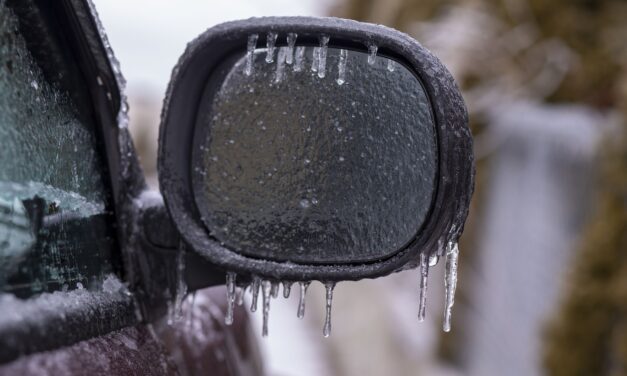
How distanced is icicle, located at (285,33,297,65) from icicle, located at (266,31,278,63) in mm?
17

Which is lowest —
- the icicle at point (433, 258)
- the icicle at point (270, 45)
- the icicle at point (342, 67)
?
the icicle at point (433, 258)

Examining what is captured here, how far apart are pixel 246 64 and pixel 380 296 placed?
613 centimetres

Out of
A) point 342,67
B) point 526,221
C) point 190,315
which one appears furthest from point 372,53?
point 526,221

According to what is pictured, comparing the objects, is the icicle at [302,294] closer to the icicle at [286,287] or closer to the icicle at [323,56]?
the icicle at [286,287]

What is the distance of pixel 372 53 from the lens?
1.02 meters

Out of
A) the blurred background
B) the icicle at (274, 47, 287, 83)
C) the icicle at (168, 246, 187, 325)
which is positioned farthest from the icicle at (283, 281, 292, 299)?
the blurred background

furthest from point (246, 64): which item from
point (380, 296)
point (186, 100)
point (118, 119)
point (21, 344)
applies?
point (380, 296)

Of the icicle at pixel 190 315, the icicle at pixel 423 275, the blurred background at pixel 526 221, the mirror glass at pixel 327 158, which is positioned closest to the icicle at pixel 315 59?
the mirror glass at pixel 327 158

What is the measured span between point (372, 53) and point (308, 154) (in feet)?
0.49

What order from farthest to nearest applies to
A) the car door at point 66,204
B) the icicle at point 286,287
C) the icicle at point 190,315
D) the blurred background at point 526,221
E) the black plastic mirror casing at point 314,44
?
the blurred background at point 526,221 < the icicle at point 190,315 < the icicle at point 286,287 < the black plastic mirror casing at point 314,44 < the car door at point 66,204

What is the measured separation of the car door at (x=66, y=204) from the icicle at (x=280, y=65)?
23cm

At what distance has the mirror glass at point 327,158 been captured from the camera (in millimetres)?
1057

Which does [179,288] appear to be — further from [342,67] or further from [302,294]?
[342,67]

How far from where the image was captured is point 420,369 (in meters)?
5.98
